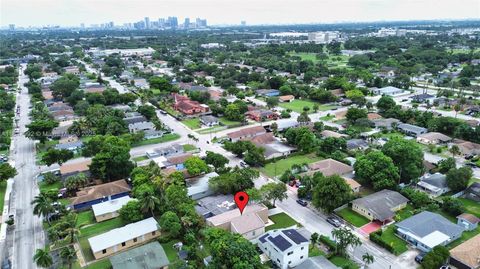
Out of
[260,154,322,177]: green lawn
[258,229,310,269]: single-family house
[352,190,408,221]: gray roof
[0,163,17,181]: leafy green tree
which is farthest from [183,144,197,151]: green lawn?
[258,229,310,269]: single-family house

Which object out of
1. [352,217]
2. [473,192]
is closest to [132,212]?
[352,217]

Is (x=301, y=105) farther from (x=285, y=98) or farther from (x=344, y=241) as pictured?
(x=344, y=241)

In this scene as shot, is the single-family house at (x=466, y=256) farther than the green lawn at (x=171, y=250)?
No

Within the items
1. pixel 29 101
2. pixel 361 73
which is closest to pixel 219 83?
pixel 361 73

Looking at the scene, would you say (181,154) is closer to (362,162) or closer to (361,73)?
(362,162)

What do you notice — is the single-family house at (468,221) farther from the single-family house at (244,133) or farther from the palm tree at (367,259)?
the single-family house at (244,133)

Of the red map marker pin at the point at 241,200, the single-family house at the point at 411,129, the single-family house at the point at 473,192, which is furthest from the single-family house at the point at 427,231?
the single-family house at the point at 411,129
